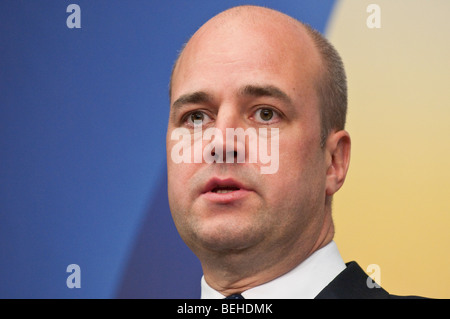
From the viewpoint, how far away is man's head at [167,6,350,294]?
1746mm

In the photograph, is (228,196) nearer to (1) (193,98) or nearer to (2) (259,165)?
(2) (259,165)

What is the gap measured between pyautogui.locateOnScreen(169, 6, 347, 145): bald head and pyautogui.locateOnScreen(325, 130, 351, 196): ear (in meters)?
0.03

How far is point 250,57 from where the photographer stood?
183 centimetres

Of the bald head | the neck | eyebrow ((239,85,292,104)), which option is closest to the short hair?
the bald head

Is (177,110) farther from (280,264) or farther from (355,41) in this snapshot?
(355,41)

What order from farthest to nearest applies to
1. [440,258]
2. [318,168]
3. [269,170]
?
[440,258], [318,168], [269,170]

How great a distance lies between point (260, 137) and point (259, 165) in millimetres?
84

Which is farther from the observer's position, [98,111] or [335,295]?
[98,111]

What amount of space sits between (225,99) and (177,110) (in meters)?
0.19

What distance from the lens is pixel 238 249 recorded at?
179 centimetres

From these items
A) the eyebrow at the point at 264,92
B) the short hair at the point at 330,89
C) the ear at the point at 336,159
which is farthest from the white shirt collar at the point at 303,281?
the eyebrow at the point at 264,92

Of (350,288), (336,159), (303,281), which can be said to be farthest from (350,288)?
(336,159)
